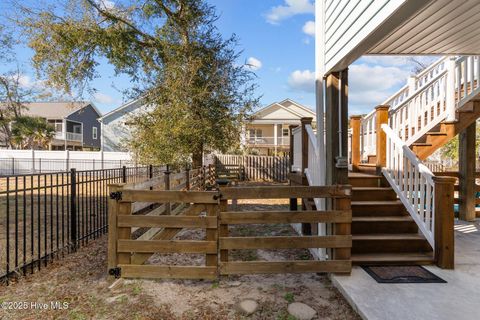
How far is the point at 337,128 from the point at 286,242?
5.19 feet

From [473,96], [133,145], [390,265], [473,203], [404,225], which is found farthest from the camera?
[133,145]

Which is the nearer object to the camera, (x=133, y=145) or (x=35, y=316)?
(x=35, y=316)

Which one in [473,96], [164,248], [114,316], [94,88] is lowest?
[114,316]

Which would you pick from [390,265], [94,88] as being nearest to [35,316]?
[390,265]

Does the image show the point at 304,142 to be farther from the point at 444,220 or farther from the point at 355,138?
the point at 444,220

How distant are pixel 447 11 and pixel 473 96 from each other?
8.27 feet

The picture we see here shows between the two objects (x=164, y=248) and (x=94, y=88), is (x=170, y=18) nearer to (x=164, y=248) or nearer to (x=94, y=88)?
(x=94, y=88)

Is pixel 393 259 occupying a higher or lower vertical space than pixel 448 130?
lower

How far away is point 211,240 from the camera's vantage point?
3.34 meters

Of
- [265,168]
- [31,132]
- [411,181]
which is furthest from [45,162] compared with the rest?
[411,181]


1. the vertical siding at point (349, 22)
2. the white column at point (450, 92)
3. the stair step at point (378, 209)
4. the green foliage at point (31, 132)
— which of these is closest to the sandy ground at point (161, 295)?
the stair step at point (378, 209)

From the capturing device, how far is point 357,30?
3029mm

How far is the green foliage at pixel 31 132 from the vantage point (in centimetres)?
2338

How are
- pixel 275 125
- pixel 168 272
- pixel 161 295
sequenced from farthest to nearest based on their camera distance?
pixel 275 125, pixel 168 272, pixel 161 295
